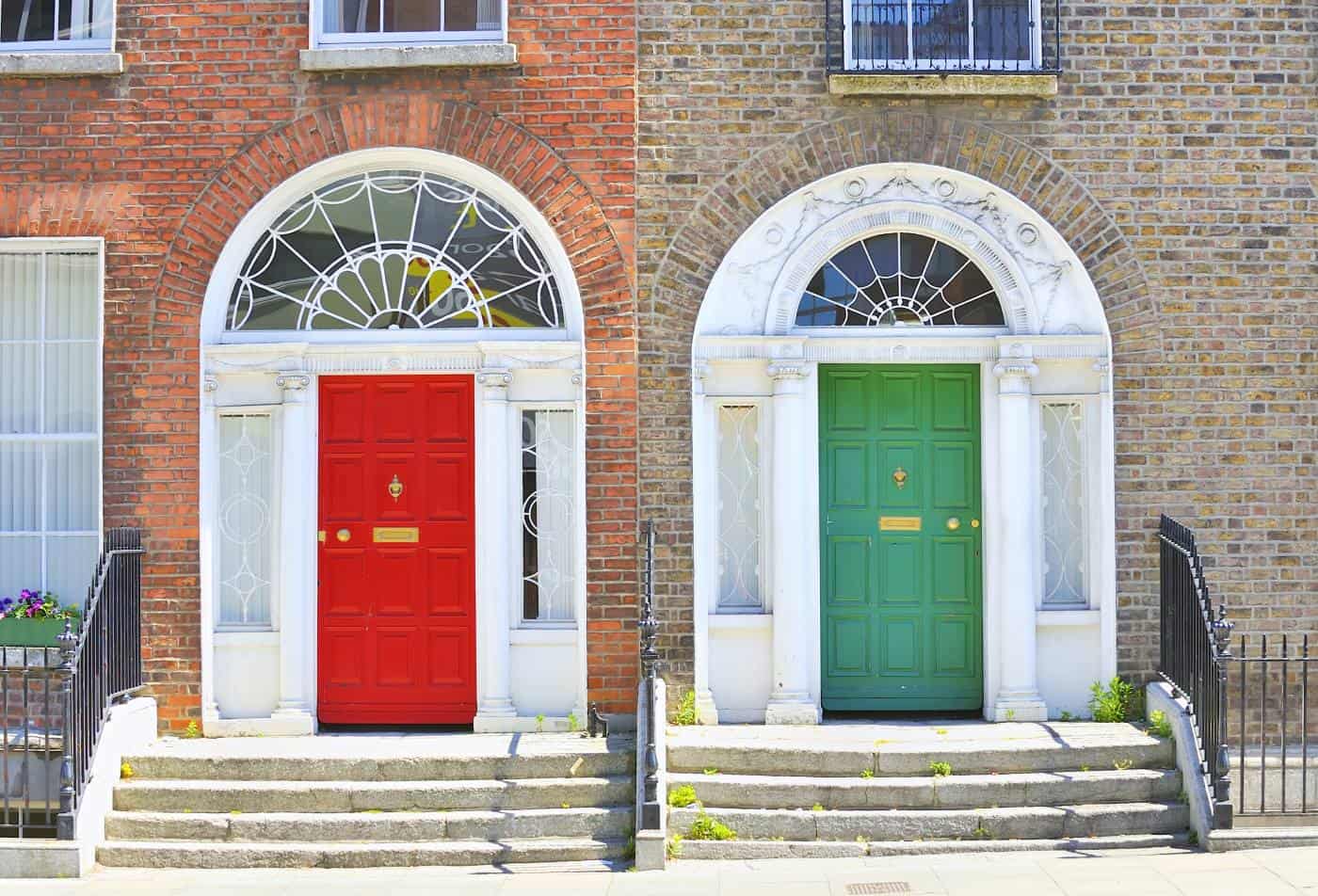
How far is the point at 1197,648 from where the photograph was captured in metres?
8.56

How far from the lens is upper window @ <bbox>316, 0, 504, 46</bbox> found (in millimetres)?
9789

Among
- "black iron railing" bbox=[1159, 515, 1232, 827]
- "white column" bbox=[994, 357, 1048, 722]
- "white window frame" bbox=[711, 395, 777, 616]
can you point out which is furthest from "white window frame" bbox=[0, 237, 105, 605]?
"black iron railing" bbox=[1159, 515, 1232, 827]

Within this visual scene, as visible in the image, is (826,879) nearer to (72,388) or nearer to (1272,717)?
(1272,717)

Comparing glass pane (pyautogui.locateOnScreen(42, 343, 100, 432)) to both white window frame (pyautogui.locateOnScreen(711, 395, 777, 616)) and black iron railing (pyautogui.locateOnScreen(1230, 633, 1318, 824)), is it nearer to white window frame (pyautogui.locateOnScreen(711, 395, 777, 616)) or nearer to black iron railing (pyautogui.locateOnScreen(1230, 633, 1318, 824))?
white window frame (pyautogui.locateOnScreen(711, 395, 777, 616))

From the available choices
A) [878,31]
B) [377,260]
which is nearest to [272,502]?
[377,260]

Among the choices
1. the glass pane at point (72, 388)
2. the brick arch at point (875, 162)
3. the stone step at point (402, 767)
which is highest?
the brick arch at point (875, 162)

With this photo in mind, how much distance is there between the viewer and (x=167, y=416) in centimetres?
954

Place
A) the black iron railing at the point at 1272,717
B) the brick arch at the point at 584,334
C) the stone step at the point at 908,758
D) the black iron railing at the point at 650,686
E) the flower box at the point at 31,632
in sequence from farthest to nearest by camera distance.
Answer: the flower box at the point at 31,632 < the brick arch at the point at 584,334 < the black iron railing at the point at 1272,717 < the stone step at the point at 908,758 < the black iron railing at the point at 650,686

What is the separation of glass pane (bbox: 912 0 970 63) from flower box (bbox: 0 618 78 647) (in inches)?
257

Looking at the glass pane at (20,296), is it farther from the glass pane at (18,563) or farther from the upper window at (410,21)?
the upper window at (410,21)

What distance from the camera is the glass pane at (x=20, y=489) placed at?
979 centimetres

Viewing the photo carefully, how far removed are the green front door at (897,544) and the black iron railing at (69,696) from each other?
14.2 ft

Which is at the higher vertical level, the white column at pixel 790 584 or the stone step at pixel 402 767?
the white column at pixel 790 584

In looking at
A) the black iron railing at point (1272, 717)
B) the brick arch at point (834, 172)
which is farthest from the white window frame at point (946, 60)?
the black iron railing at point (1272, 717)
